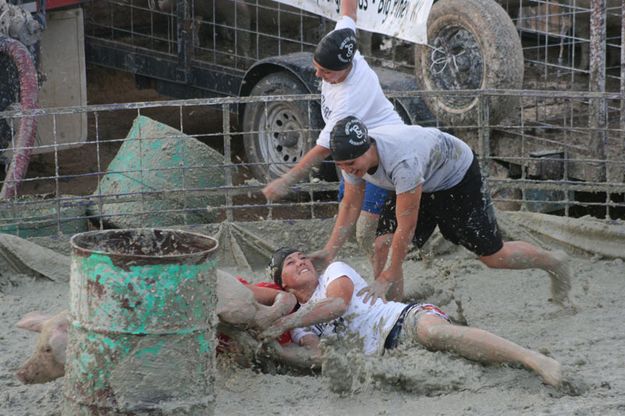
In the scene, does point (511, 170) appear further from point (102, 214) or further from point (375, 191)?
point (102, 214)

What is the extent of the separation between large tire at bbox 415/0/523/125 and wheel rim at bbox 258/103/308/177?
1.17 metres

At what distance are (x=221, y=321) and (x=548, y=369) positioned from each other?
165 centimetres

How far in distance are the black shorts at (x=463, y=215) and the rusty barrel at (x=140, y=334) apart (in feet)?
6.23

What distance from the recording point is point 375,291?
20.8 feet

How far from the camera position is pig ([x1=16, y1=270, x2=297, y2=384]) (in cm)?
586

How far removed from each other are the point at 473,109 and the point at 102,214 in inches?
112

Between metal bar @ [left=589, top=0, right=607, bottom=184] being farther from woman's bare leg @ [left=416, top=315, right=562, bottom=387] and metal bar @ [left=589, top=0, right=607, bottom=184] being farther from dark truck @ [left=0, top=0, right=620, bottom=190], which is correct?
woman's bare leg @ [left=416, top=315, right=562, bottom=387]

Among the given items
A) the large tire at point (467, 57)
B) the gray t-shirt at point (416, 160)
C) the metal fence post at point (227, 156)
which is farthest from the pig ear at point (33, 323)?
the large tire at point (467, 57)

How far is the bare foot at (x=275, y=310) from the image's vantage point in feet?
20.4

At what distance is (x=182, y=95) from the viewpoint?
1203 cm

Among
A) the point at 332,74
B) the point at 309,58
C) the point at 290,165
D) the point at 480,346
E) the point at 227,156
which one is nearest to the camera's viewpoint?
the point at 480,346

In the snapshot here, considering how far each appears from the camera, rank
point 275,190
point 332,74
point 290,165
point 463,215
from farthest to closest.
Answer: point 290,165
point 332,74
point 463,215
point 275,190

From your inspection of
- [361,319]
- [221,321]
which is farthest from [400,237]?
[221,321]

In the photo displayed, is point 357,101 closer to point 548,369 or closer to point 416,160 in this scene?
point 416,160
